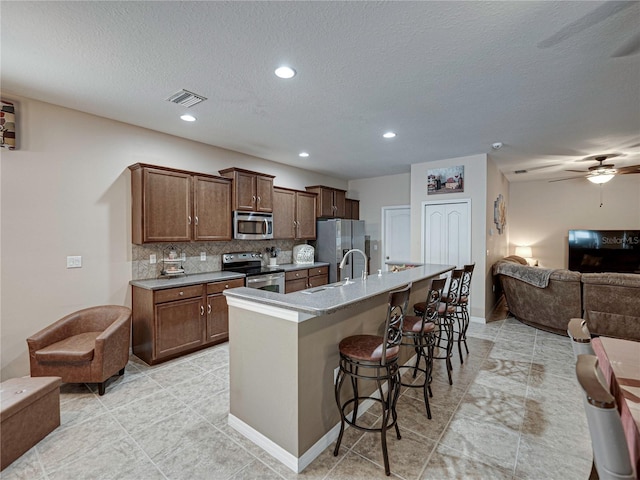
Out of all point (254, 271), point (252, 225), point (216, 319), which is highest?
point (252, 225)

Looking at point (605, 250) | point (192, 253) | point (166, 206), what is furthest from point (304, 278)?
point (605, 250)

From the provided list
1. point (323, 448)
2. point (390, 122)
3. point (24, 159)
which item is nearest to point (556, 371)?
point (323, 448)

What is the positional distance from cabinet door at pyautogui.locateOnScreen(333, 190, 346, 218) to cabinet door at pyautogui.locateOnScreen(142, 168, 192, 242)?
10.9ft

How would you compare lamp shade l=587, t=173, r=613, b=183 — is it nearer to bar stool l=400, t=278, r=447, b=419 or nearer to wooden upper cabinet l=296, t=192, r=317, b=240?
bar stool l=400, t=278, r=447, b=419

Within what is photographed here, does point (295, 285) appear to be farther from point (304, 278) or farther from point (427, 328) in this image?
point (427, 328)

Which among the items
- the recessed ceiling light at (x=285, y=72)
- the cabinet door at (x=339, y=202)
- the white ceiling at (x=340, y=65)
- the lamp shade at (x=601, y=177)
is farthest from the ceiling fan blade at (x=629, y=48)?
the cabinet door at (x=339, y=202)

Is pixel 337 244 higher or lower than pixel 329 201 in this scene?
lower

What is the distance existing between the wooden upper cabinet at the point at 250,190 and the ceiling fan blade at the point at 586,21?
3714mm

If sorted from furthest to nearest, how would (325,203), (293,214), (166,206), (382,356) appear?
(325,203) → (293,214) → (166,206) → (382,356)

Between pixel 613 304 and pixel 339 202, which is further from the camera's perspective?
pixel 339 202

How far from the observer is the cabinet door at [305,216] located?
5.76 m

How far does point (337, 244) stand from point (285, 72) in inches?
150

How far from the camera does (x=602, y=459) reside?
34.6 inches

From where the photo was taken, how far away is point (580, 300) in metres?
4.17
